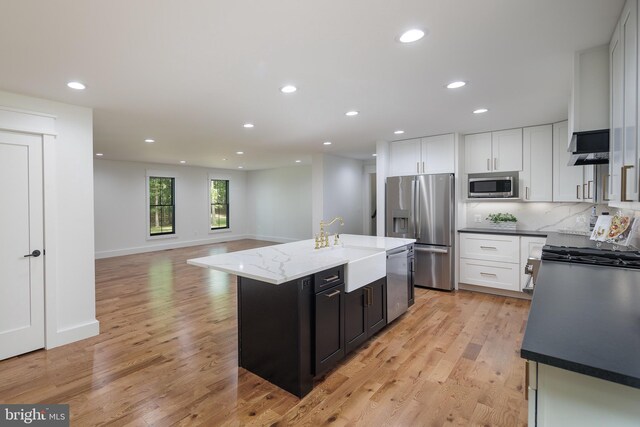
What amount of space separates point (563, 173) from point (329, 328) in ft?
12.9

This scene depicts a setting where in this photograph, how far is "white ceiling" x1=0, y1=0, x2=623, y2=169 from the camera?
5.62ft

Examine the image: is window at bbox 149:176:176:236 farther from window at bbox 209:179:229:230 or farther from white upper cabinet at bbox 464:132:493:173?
white upper cabinet at bbox 464:132:493:173

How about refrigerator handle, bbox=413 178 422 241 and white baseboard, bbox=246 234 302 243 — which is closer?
refrigerator handle, bbox=413 178 422 241

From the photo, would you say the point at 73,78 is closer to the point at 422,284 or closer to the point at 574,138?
the point at 574,138

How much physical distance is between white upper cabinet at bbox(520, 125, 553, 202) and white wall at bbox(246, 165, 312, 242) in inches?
234

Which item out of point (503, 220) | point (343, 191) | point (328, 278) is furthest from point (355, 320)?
point (343, 191)

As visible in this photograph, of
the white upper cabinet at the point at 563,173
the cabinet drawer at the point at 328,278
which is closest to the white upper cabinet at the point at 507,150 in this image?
the white upper cabinet at the point at 563,173

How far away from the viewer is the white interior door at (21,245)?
2.88m

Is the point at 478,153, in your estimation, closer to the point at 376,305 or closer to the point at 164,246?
the point at 376,305

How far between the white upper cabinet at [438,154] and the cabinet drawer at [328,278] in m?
3.13

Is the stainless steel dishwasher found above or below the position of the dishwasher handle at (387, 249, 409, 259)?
below

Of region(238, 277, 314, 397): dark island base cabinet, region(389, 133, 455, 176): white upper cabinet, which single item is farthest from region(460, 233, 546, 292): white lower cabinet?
region(238, 277, 314, 397): dark island base cabinet

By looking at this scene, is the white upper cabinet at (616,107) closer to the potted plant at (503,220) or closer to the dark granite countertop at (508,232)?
the dark granite countertop at (508,232)

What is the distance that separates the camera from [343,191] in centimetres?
729
